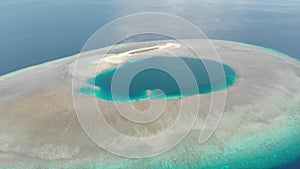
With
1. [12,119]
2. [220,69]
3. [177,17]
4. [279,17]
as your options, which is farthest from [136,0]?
[12,119]

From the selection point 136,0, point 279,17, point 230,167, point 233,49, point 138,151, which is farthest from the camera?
point 136,0

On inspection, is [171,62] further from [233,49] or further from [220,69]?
[233,49]

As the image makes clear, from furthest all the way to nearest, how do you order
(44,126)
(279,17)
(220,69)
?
(279,17) → (220,69) → (44,126)

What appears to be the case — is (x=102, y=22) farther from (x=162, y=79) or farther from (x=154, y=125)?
(x=154, y=125)

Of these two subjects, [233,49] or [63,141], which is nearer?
[63,141]

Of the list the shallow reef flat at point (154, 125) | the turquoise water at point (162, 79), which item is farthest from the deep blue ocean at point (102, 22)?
the turquoise water at point (162, 79)

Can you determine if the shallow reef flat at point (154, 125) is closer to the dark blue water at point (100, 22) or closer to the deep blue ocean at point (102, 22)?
the dark blue water at point (100, 22)

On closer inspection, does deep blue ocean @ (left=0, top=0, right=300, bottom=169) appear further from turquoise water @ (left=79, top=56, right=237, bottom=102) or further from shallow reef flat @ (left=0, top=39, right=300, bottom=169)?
turquoise water @ (left=79, top=56, right=237, bottom=102)
